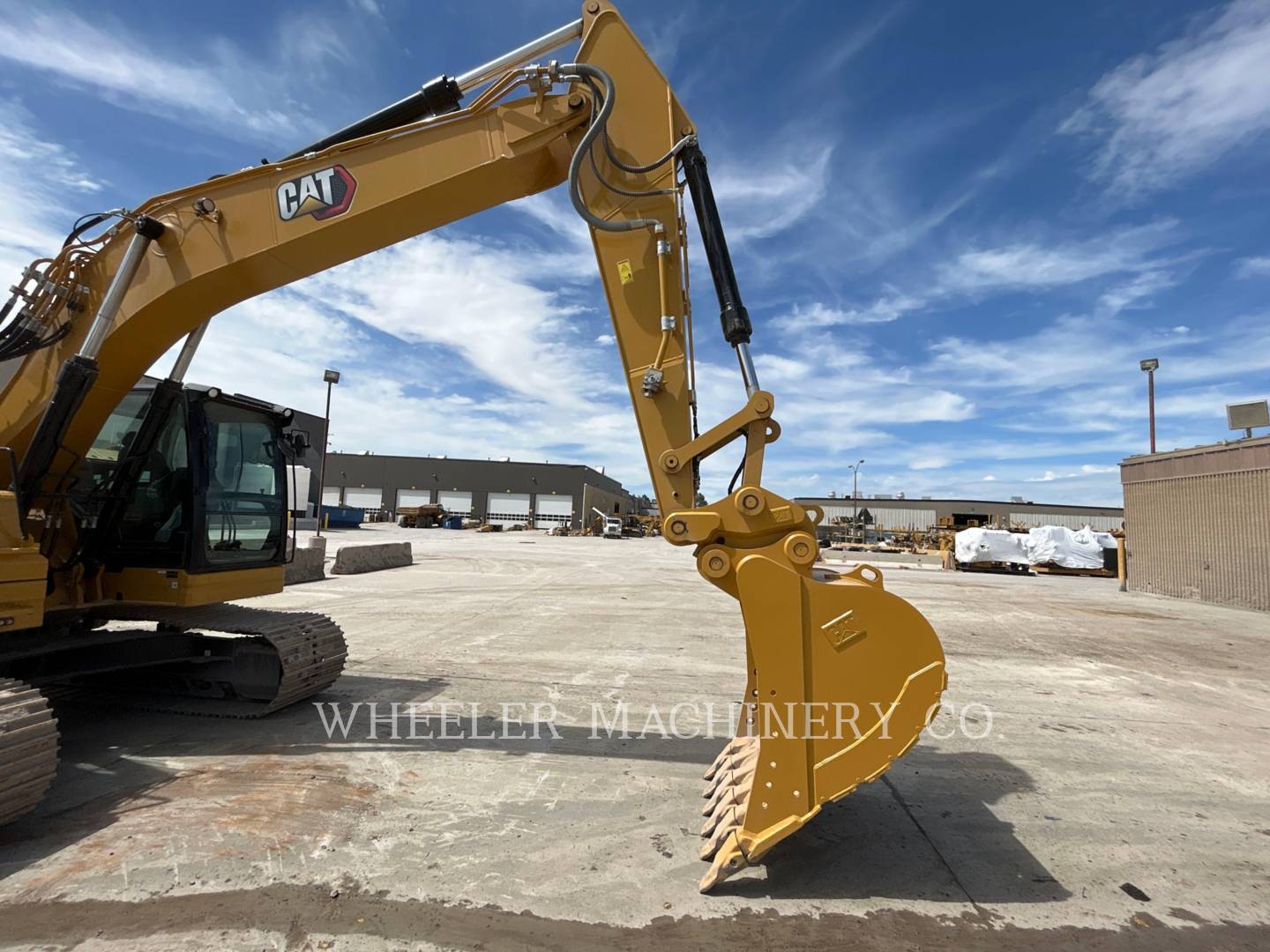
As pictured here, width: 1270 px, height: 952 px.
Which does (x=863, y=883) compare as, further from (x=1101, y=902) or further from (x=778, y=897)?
(x=1101, y=902)

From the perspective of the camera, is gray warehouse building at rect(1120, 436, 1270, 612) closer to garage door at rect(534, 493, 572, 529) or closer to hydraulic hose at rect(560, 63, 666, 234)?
hydraulic hose at rect(560, 63, 666, 234)

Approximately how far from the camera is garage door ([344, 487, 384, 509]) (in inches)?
2622

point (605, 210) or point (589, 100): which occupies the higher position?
point (589, 100)

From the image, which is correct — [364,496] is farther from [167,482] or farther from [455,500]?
[167,482]

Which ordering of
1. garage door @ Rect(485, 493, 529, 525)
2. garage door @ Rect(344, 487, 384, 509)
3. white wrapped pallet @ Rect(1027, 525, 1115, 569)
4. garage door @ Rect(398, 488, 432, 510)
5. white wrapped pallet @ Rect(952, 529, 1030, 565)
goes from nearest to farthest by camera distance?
white wrapped pallet @ Rect(1027, 525, 1115, 569), white wrapped pallet @ Rect(952, 529, 1030, 565), garage door @ Rect(344, 487, 384, 509), garage door @ Rect(398, 488, 432, 510), garage door @ Rect(485, 493, 529, 525)

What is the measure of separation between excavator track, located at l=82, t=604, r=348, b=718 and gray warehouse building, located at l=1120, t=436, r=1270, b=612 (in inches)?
831

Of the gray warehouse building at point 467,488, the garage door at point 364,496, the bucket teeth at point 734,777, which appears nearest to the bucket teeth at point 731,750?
the bucket teeth at point 734,777

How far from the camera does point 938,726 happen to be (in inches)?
238

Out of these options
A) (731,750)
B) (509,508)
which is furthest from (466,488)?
(731,750)

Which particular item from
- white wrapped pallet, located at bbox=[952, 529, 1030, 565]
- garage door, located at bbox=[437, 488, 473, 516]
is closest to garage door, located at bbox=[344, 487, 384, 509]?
garage door, located at bbox=[437, 488, 473, 516]

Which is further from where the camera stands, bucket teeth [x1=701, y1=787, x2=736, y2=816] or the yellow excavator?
bucket teeth [x1=701, y1=787, x2=736, y2=816]

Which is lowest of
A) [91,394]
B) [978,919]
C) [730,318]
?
[978,919]

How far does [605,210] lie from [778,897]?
4.01m

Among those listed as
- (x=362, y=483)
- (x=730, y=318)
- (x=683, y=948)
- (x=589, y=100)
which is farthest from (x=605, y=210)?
(x=362, y=483)
